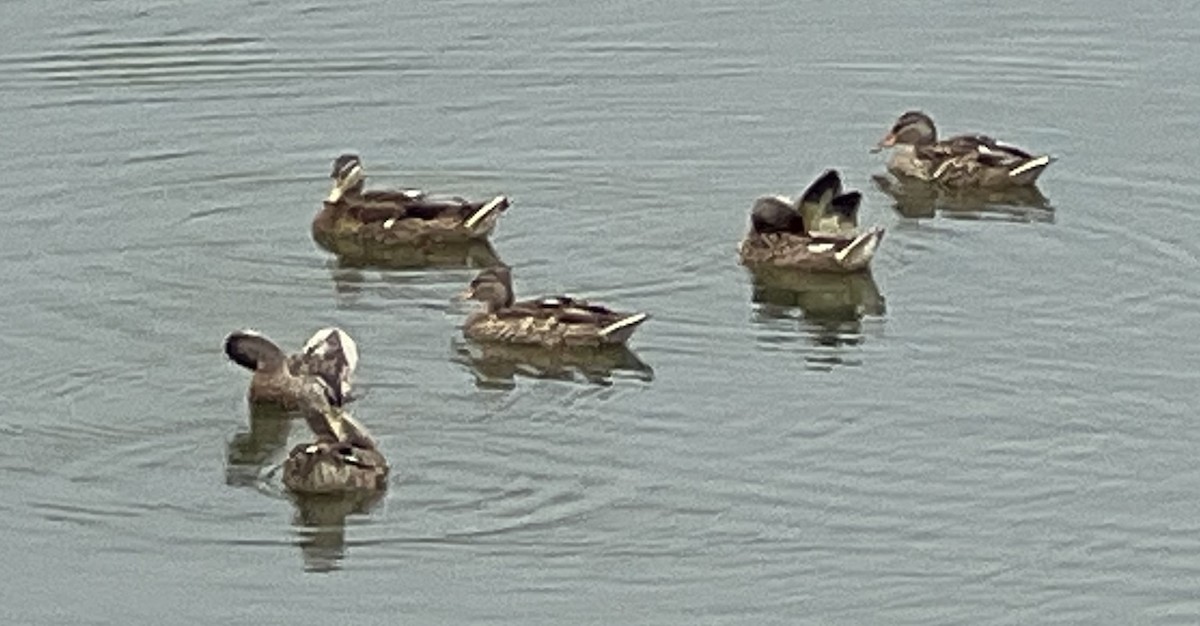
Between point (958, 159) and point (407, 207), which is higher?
point (958, 159)

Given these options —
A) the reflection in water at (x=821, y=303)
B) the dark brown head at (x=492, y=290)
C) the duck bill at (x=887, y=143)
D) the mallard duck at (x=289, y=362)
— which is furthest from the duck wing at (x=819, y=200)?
the mallard duck at (x=289, y=362)

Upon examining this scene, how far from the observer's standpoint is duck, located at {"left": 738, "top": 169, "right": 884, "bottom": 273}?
58.6 ft

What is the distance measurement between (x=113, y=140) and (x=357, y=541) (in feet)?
20.0

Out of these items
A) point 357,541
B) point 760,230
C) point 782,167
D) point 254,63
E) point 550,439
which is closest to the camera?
point 357,541

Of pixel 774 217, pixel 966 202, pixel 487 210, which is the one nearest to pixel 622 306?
pixel 774 217

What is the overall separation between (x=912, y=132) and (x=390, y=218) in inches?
107

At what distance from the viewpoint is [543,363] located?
16625 mm

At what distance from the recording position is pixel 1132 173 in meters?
18.9

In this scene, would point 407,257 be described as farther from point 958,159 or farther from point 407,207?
point 958,159

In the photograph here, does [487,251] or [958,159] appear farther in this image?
[958,159]

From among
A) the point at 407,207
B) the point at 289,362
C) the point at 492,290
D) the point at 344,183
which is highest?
the point at 344,183

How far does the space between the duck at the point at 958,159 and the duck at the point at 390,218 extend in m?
2.16

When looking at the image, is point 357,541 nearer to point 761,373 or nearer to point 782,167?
point 761,373

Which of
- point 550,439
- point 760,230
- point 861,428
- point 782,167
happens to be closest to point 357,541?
point 550,439
